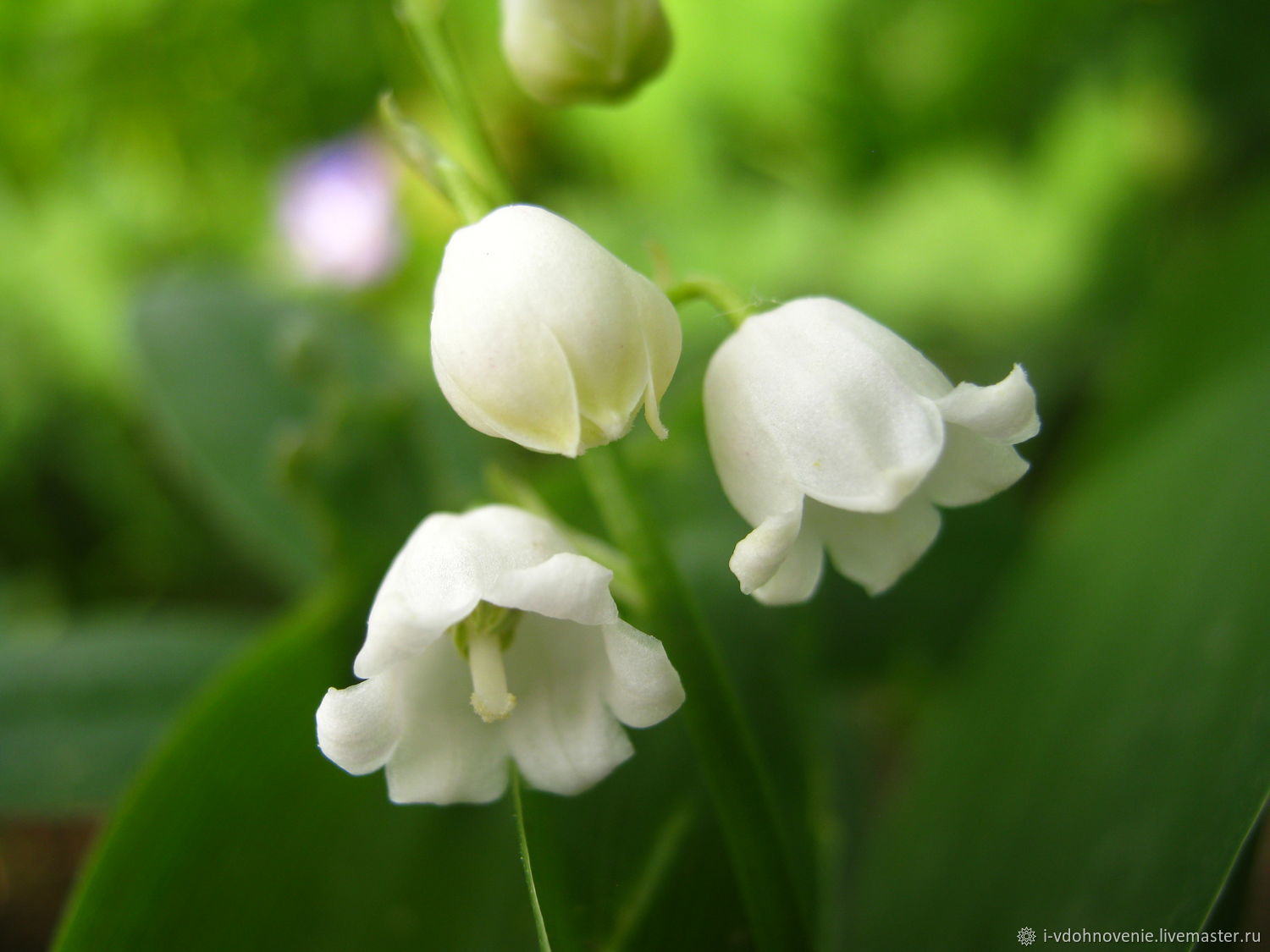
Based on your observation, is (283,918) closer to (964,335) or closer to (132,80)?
(964,335)

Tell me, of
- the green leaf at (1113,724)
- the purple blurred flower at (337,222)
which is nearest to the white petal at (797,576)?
the green leaf at (1113,724)

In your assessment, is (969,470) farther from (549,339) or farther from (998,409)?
(549,339)

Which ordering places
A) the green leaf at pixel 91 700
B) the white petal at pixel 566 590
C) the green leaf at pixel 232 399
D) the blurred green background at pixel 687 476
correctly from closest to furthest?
the white petal at pixel 566 590 → the blurred green background at pixel 687 476 → the green leaf at pixel 91 700 → the green leaf at pixel 232 399

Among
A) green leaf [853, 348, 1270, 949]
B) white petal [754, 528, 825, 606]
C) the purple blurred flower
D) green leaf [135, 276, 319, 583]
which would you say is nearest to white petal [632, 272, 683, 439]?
white petal [754, 528, 825, 606]

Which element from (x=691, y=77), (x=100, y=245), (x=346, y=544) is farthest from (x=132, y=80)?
(x=346, y=544)

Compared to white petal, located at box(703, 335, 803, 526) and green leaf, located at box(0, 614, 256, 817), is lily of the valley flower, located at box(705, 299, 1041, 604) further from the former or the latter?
green leaf, located at box(0, 614, 256, 817)

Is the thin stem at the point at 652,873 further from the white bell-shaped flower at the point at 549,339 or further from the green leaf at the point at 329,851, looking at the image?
the white bell-shaped flower at the point at 549,339

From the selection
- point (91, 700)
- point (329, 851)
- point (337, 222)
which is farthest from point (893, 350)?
point (337, 222)
